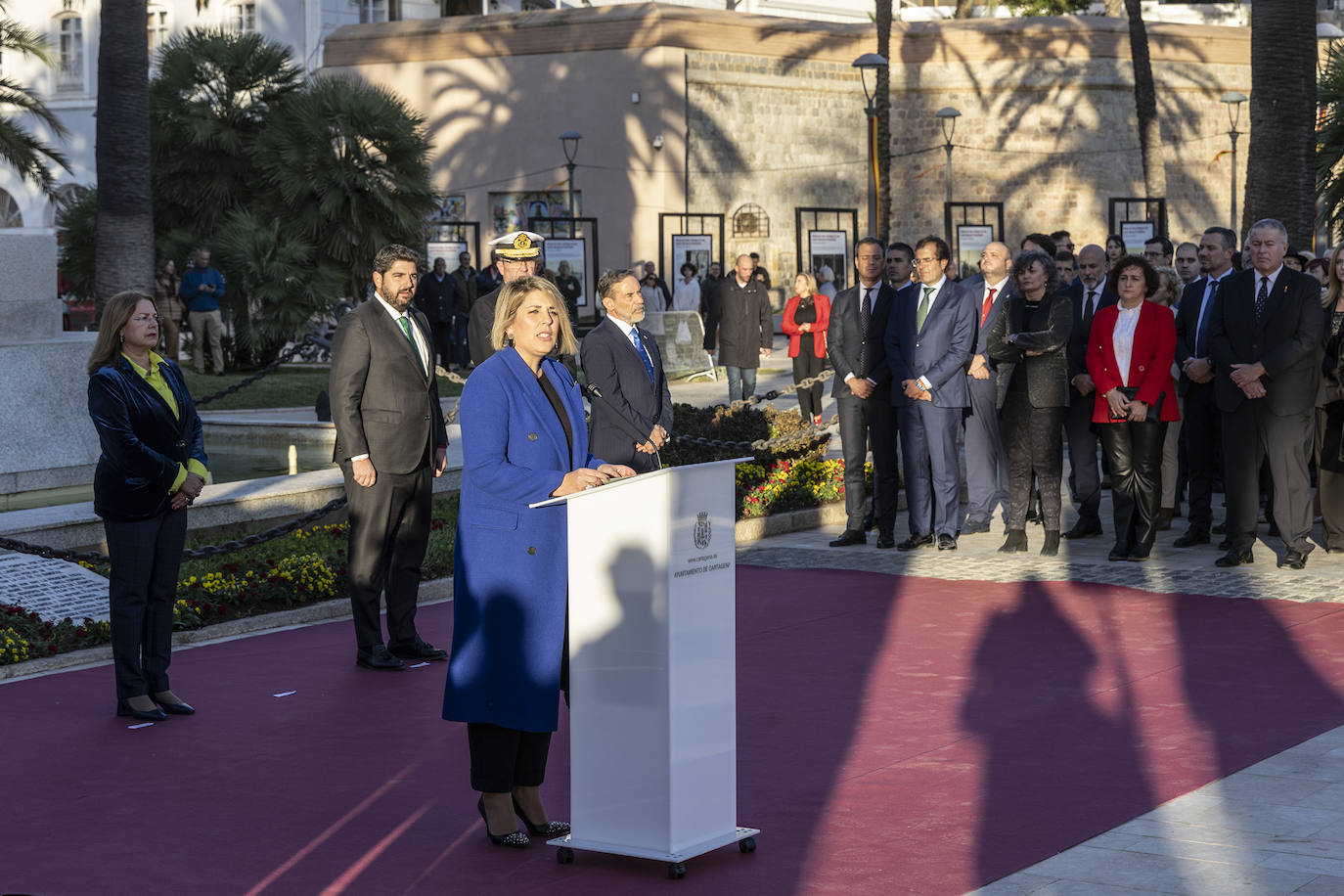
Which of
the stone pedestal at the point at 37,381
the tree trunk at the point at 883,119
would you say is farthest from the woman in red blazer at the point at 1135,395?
the tree trunk at the point at 883,119

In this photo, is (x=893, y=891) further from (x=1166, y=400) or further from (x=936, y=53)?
(x=936, y=53)

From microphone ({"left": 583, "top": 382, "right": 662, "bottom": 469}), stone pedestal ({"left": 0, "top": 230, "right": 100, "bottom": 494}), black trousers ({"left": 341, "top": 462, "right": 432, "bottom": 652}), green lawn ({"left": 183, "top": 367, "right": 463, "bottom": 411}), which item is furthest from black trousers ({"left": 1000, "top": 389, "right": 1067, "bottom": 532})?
green lawn ({"left": 183, "top": 367, "right": 463, "bottom": 411})

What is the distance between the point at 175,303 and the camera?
985 inches

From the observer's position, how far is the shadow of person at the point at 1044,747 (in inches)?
221

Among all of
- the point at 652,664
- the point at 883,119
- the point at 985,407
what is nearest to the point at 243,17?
the point at 883,119

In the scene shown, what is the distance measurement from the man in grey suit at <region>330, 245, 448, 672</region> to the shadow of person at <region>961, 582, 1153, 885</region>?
2.88 meters

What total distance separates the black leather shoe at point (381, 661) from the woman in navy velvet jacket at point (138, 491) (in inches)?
42.9

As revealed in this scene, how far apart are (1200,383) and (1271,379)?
3.88ft

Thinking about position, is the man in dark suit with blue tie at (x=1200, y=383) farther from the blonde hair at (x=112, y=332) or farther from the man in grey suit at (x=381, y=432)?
the blonde hair at (x=112, y=332)

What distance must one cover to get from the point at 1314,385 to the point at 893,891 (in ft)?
22.2

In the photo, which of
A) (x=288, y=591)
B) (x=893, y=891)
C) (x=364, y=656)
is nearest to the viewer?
(x=893, y=891)

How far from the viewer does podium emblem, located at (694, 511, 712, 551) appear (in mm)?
5148

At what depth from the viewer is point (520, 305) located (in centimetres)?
557

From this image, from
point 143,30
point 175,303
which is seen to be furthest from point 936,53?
point 143,30
